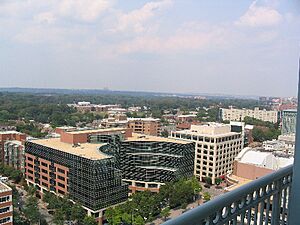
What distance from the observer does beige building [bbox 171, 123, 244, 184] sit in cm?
726

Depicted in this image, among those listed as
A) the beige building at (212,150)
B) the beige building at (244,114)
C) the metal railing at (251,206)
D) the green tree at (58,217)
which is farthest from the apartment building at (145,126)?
the metal railing at (251,206)

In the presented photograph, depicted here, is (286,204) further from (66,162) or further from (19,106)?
(19,106)

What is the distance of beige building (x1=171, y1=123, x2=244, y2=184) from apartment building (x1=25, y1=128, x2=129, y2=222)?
2.53 meters

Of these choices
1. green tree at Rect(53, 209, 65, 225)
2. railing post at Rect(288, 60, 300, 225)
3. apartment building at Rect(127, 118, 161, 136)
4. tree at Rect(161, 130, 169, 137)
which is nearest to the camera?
railing post at Rect(288, 60, 300, 225)

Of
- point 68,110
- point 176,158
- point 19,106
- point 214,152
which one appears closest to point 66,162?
point 176,158

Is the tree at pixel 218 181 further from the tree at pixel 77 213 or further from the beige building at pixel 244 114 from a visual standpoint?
the beige building at pixel 244 114

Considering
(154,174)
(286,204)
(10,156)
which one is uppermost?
(286,204)

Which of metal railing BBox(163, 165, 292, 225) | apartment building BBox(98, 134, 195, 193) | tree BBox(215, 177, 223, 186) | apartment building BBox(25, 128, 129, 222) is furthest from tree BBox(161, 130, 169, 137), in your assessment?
metal railing BBox(163, 165, 292, 225)

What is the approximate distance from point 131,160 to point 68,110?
10607mm

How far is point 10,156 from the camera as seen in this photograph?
605 cm

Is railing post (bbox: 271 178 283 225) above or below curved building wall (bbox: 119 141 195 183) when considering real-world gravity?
above

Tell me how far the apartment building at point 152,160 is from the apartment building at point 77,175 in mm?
1013

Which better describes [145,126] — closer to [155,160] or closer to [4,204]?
[155,160]

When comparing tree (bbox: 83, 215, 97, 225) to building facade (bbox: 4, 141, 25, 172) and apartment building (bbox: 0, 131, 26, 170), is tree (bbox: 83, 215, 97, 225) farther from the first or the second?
apartment building (bbox: 0, 131, 26, 170)
